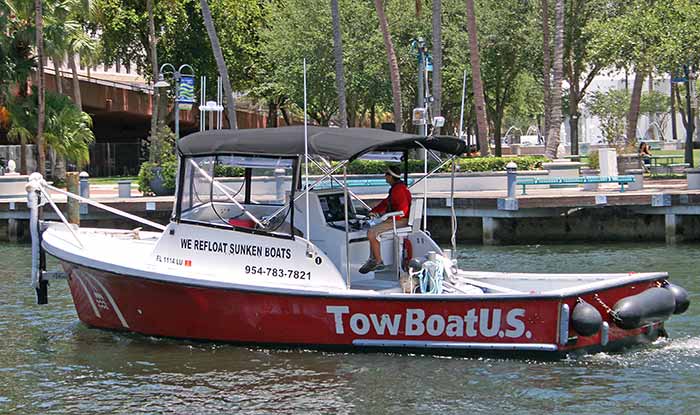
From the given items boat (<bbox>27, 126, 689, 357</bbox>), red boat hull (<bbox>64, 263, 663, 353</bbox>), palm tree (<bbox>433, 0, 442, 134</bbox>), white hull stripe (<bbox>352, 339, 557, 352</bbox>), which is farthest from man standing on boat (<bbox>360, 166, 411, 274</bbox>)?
palm tree (<bbox>433, 0, 442, 134</bbox>)

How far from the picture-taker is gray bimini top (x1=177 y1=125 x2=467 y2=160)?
14156 millimetres

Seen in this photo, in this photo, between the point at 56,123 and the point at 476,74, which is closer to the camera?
the point at 476,74

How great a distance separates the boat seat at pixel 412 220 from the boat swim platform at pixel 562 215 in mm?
12710

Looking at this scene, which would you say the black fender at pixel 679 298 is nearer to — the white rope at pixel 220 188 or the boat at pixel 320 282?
the boat at pixel 320 282

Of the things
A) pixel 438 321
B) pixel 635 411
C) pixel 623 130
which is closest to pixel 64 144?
pixel 438 321

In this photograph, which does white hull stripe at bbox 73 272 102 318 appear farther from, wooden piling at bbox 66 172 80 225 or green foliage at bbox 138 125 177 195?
green foliage at bbox 138 125 177 195

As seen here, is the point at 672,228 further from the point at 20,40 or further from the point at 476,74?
the point at 20,40

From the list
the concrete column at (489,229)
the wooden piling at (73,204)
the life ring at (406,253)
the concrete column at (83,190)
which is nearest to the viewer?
the life ring at (406,253)

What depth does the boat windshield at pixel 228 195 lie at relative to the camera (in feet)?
49.6

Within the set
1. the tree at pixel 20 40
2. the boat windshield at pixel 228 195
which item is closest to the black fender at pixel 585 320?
the boat windshield at pixel 228 195

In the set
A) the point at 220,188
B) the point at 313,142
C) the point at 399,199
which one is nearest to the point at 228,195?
the point at 220,188

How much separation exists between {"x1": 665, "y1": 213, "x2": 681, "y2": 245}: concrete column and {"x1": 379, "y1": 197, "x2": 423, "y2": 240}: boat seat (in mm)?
13198

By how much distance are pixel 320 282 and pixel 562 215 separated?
15566 mm

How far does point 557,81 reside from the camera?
3869 cm
